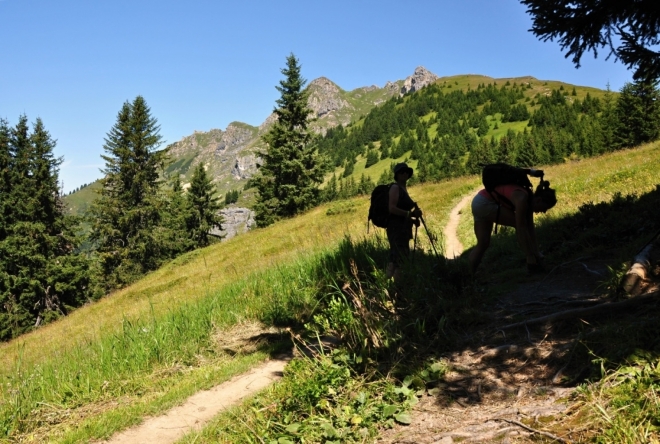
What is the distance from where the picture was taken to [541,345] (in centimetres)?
362

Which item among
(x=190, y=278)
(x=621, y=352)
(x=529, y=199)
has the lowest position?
(x=190, y=278)

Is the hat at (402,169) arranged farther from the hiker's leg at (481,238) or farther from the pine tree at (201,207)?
the pine tree at (201,207)

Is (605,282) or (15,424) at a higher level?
(605,282)

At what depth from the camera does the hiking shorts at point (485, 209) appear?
5930mm

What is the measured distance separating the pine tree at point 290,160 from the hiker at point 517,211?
32.2 m

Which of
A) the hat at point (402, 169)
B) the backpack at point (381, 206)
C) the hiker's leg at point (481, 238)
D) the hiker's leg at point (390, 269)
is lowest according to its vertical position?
the hiker's leg at point (390, 269)

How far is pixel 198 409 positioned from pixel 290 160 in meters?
34.5

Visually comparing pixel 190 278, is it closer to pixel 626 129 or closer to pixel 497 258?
pixel 497 258

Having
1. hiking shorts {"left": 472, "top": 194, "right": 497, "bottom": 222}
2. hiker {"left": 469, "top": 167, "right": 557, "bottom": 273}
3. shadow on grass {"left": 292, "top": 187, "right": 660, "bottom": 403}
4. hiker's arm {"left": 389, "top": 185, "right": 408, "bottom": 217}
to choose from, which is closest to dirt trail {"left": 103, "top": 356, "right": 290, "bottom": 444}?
shadow on grass {"left": 292, "top": 187, "right": 660, "bottom": 403}

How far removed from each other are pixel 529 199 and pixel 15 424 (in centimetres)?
708

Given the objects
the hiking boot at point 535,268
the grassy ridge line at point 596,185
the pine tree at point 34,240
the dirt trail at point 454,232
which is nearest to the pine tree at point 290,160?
the pine tree at point 34,240

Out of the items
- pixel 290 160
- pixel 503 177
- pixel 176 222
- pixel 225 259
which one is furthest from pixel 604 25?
pixel 176 222

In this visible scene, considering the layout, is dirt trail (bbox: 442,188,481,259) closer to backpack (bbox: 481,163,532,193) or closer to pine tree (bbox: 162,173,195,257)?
backpack (bbox: 481,163,532,193)

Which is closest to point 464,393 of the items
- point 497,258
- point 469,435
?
point 469,435
